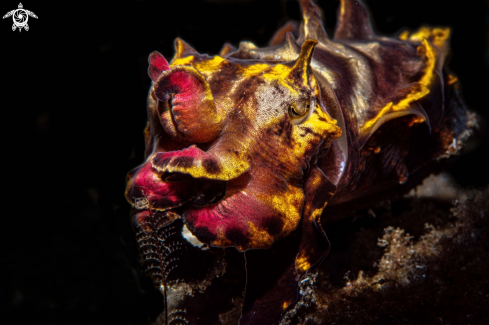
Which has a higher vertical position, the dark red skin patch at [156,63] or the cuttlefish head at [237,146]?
the dark red skin patch at [156,63]

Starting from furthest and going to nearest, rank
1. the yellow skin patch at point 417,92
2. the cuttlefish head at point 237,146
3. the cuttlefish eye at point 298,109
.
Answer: the yellow skin patch at point 417,92 → the cuttlefish eye at point 298,109 → the cuttlefish head at point 237,146

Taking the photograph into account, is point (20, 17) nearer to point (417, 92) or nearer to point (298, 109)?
point (298, 109)

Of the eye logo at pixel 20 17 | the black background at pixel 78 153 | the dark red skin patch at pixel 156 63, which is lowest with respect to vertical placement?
the black background at pixel 78 153

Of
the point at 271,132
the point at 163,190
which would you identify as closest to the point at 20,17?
the point at 163,190

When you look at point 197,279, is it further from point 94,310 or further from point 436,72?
point 436,72

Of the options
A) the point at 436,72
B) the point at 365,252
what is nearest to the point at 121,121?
the point at 365,252

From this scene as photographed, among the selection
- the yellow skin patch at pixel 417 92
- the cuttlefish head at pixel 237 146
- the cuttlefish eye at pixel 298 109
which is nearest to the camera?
the cuttlefish head at pixel 237 146

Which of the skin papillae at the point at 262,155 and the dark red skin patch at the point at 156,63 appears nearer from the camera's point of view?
the skin papillae at the point at 262,155

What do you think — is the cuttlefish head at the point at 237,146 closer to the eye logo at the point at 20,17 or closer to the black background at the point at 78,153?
the black background at the point at 78,153

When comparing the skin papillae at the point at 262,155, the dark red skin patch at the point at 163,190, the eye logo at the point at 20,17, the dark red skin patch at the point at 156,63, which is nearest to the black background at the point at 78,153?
the eye logo at the point at 20,17
